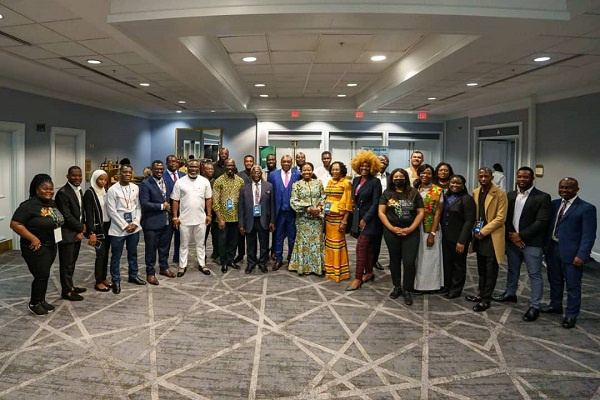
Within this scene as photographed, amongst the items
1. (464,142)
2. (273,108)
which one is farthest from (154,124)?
(464,142)

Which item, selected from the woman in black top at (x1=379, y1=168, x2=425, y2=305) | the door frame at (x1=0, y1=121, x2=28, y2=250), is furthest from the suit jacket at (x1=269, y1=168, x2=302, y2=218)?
the door frame at (x1=0, y1=121, x2=28, y2=250)

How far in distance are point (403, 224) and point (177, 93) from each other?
5.69 metres

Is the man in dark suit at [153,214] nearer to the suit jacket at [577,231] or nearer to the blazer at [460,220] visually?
the blazer at [460,220]

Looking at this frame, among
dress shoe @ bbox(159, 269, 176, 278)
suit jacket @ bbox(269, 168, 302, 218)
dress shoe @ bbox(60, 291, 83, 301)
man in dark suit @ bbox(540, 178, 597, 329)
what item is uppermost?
suit jacket @ bbox(269, 168, 302, 218)

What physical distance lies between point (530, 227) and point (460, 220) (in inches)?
27.4

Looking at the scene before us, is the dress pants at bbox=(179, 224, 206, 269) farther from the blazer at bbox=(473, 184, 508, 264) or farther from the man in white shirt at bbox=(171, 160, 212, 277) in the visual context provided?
the blazer at bbox=(473, 184, 508, 264)

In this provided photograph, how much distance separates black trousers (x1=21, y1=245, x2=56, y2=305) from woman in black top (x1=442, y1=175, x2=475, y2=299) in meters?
4.29

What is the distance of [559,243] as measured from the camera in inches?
161

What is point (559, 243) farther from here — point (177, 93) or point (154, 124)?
point (154, 124)

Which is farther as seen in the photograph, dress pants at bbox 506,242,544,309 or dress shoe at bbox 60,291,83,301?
dress shoe at bbox 60,291,83,301

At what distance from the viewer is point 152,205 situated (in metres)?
5.18

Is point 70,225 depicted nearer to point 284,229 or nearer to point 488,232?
point 284,229

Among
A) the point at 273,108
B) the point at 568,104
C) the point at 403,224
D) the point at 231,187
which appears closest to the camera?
the point at 403,224

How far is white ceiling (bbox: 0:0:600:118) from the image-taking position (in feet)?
12.1
